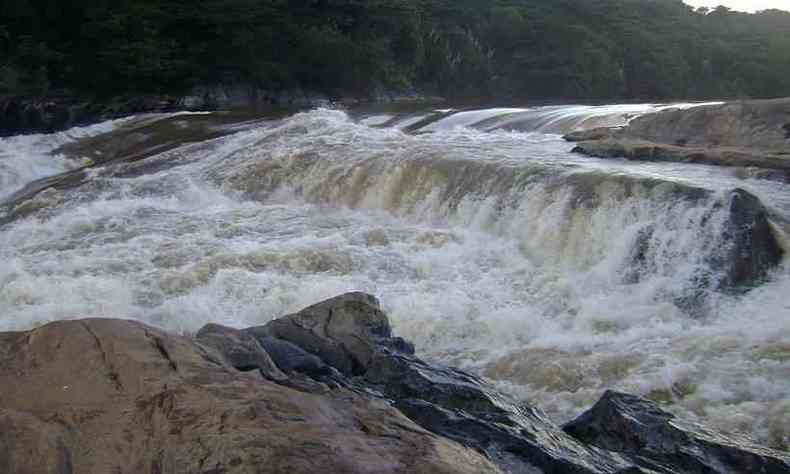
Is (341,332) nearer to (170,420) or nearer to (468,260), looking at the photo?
(170,420)

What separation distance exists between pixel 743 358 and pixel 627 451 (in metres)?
1.90

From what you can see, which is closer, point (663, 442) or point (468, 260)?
point (663, 442)

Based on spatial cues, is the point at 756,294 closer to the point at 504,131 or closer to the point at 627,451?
the point at 627,451

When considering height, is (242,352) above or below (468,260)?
above

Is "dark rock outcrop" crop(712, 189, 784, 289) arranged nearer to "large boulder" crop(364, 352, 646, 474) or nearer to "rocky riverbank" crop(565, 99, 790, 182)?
"rocky riverbank" crop(565, 99, 790, 182)

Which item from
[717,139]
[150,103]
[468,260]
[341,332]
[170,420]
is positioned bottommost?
[468,260]

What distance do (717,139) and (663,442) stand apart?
7.39 metres

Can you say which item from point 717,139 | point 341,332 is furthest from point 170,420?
point 717,139

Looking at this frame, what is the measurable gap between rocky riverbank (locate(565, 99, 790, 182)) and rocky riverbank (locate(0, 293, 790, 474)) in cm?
525

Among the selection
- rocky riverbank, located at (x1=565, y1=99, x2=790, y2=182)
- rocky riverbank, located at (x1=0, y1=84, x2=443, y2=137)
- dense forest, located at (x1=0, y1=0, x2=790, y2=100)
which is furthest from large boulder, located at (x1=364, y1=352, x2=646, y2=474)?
dense forest, located at (x1=0, y1=0, x2=790, y2=100)

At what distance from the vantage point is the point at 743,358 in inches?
200

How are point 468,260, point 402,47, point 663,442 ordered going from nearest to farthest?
point 663,442 < point 468,260 < point 402,47

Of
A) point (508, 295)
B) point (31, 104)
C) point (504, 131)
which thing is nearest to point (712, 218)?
point (508, 295)

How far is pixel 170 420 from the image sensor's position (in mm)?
2785
